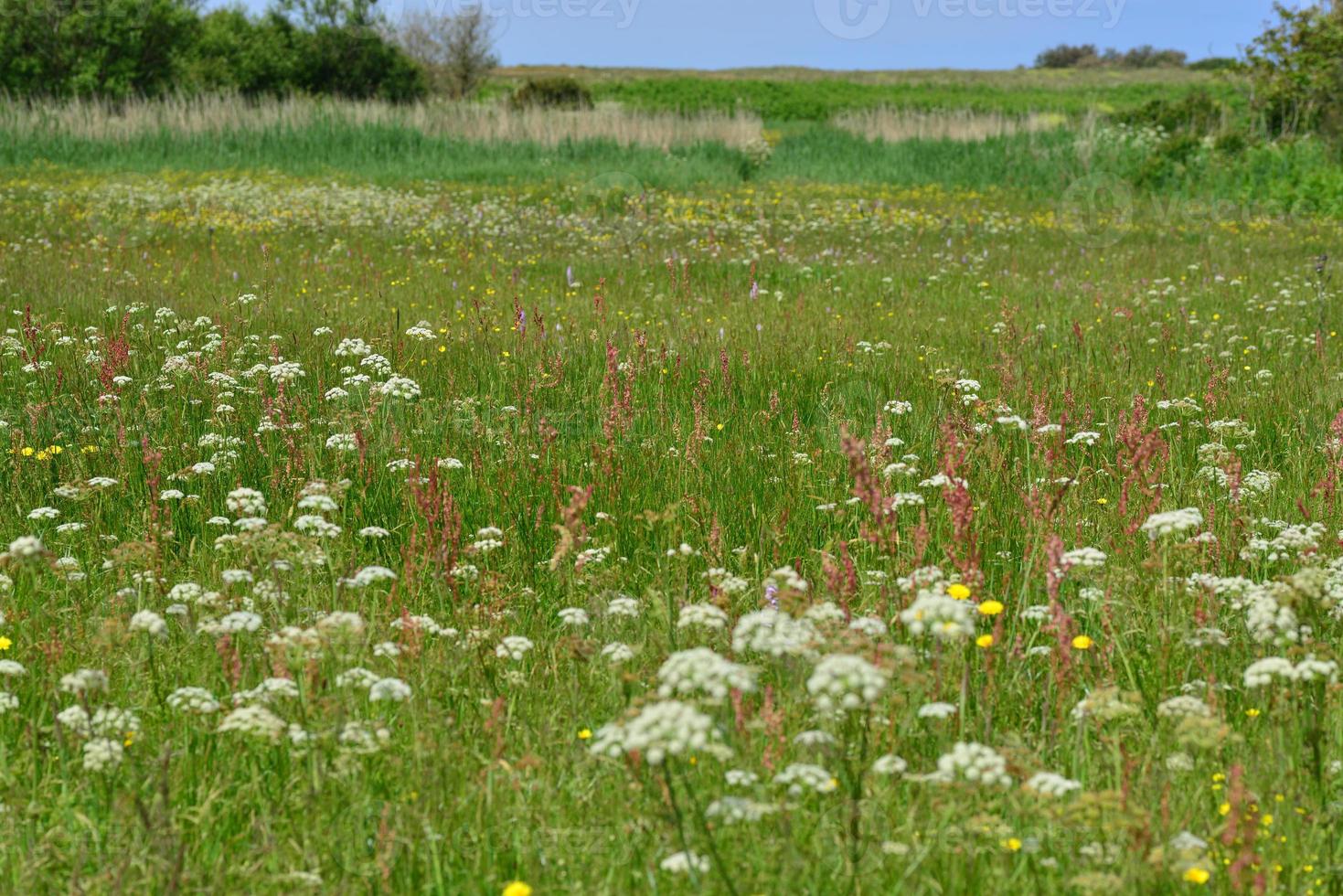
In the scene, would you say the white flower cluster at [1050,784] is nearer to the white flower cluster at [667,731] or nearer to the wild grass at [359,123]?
the white flower cluster at [667,731]

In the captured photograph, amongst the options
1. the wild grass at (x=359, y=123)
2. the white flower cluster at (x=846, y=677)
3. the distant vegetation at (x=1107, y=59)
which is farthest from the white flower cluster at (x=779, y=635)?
the distant vegetation at (x=1107, y=59)

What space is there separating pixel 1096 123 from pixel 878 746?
83.4ft

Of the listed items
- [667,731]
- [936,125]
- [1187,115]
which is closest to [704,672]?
[667,731]

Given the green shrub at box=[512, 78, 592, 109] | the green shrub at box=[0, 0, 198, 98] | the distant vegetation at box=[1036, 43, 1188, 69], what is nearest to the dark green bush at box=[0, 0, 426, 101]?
the green shrub at box=[0, 0, 198, 98]

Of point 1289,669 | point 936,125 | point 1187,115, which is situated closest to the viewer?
point 1289,669

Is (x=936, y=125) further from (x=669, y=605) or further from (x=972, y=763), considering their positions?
(x=972, y=763)

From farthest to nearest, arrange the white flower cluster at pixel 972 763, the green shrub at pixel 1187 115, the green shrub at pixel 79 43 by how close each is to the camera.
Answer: the green shrub at pixel 79 43, the green shrub at pixel 1187 115, the white flower cluster at pixel 972 763

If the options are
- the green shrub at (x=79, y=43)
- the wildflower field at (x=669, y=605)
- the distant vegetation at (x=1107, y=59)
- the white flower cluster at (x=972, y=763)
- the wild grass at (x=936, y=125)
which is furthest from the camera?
the distant vegetation at (x=1107, y=59)

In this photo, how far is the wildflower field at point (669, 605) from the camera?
2.08 meters

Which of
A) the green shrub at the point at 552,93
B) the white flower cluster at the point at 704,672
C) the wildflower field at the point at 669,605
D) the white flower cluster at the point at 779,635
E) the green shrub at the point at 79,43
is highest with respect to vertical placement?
the green shrub at the point at 79,43

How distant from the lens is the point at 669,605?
3125mm

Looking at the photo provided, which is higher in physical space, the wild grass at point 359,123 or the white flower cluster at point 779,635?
the wild grass at point 359,123

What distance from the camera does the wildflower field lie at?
2080 millimetres

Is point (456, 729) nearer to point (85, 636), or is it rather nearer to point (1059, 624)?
point (85, 636)
